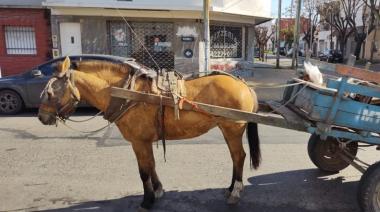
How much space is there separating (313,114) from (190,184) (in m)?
1.95

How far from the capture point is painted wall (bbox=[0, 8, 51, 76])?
1608 centimetres

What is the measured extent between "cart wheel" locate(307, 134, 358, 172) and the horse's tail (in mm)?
892

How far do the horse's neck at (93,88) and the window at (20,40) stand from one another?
1344 cm

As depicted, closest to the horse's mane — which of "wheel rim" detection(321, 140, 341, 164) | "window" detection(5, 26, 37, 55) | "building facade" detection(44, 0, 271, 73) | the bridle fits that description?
the bridle

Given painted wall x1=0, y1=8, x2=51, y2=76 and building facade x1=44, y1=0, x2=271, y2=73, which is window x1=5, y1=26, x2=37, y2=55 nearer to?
painted wall x1=0, y1=8, x2=51, y2=76

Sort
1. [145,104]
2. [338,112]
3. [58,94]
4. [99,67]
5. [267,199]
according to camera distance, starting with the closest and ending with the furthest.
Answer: [338,112] < [58,94] < [145,104] < [99,67] < [267,199]

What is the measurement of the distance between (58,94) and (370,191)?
10.8 feet

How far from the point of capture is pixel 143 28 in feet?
51.9

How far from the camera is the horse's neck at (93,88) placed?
421 cm

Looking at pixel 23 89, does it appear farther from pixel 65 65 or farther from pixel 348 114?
pixel 348 114

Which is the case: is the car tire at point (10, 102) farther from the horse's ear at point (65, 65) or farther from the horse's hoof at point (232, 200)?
the horse's hoof at point (232, 200)

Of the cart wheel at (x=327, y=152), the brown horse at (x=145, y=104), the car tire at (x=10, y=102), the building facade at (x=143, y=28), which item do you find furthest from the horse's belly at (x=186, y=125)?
the building facade at (x=143, y=28)

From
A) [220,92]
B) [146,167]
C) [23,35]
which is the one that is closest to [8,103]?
[23,35]

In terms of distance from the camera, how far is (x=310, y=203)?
4.60m
